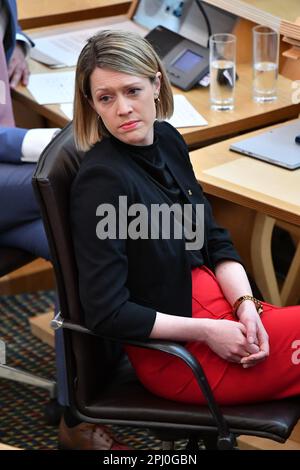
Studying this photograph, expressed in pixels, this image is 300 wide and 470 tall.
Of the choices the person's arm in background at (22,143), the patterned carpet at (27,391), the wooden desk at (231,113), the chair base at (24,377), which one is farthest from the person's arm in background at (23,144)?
the patterned carpet at (27,391)

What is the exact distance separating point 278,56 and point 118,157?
1.17 meters

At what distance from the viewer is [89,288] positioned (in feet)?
6.01

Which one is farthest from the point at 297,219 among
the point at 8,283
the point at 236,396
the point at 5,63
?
the point at 8,283

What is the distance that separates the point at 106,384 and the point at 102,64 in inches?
25.9

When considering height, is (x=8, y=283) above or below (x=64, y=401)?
below

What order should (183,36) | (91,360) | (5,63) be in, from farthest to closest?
(183,36) → (5,63) → (91,360)

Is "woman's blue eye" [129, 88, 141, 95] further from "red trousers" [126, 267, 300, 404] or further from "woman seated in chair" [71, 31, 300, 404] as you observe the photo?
"red trousers" [126, 267, 300, 404]

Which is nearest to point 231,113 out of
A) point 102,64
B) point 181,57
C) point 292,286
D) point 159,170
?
point 181,57

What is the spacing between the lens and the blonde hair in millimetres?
1846

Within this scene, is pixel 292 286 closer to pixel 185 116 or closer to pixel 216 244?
pixel 185 116

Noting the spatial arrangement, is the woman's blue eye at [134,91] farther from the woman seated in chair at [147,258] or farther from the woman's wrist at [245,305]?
the woman's wrist at [245,305]

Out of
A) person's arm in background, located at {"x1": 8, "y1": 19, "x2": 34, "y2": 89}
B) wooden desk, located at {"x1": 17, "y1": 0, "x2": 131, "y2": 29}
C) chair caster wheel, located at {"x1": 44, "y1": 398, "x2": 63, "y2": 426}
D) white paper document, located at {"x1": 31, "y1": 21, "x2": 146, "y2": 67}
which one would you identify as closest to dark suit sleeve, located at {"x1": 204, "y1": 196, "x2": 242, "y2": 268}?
chair caster wheel, located at {"x1": 44, "y1": 398, "x2": 63, "y2": 426}

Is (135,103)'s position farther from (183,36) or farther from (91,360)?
(183,36)

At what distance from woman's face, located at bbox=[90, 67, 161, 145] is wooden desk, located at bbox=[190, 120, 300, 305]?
37 cm
